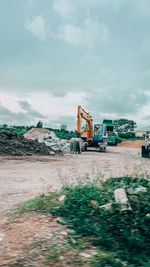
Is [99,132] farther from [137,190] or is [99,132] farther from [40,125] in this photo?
[40,125]

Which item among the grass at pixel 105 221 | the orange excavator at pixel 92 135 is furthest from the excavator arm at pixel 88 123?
the grass at pixel 105 221

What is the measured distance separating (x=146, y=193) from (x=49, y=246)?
1.67 metres

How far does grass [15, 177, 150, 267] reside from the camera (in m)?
2.64

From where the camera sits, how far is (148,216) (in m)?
3.09

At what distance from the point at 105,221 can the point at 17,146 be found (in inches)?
545

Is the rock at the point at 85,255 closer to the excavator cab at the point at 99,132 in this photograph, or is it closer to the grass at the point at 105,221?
the grass at the point at 105,221

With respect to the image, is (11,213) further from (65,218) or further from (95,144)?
(95,144)

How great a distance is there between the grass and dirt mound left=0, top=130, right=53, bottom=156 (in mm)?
11495

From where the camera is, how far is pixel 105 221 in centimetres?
329

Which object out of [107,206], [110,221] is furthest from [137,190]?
[110,221]

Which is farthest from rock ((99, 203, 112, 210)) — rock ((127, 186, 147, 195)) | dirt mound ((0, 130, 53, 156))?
dirt mound ((0, 130, 53, 156))

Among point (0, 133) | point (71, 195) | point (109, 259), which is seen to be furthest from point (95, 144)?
point (109, 259)

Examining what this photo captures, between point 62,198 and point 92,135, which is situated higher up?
point 92,135

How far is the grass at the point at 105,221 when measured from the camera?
2645 millimetres
